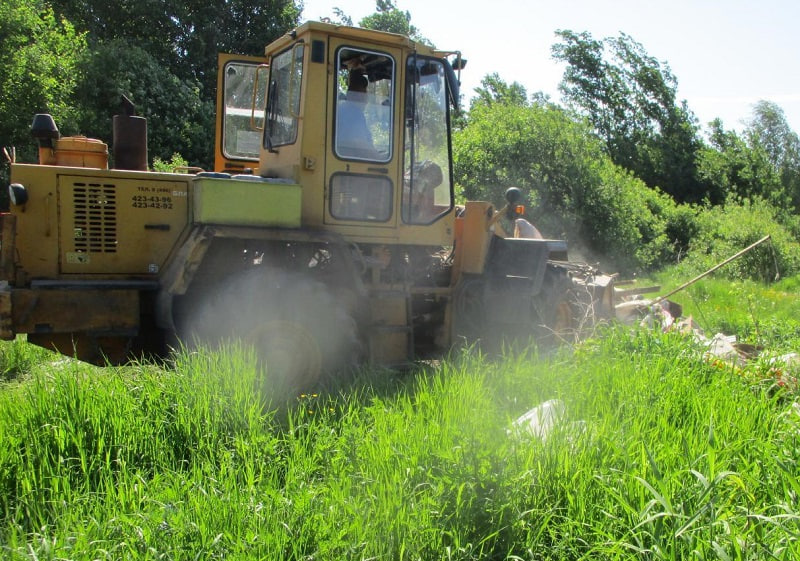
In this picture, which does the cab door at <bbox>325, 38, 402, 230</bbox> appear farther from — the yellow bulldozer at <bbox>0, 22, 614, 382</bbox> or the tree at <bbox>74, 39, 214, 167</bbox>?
the tree at <bbox>74, 39, 214, 167</bbox>

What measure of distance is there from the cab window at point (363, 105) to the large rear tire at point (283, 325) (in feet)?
4.19

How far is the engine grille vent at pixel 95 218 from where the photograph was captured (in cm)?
541

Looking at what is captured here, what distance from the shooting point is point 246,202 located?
556 cm

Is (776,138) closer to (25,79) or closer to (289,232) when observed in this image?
(25,79)

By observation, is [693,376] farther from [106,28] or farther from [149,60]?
[106,28]

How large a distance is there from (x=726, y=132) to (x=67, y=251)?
3471 cm

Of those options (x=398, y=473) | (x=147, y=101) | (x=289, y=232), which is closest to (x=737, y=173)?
(x=147, y=101)

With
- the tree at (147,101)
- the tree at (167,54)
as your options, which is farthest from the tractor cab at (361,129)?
the tree at (167,54)

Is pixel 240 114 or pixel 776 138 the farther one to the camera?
pixel 776 138

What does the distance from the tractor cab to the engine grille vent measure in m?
1.40

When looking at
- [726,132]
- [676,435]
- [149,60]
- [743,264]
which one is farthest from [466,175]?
[726,132]

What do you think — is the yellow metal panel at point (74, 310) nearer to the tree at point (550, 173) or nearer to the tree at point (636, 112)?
the tree at point (550, 173)

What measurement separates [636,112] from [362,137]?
30164 mm

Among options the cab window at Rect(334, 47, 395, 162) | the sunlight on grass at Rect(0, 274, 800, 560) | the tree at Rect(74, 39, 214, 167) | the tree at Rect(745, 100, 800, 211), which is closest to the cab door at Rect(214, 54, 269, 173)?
the cab window at Rect(334, 47, 395, 162)
